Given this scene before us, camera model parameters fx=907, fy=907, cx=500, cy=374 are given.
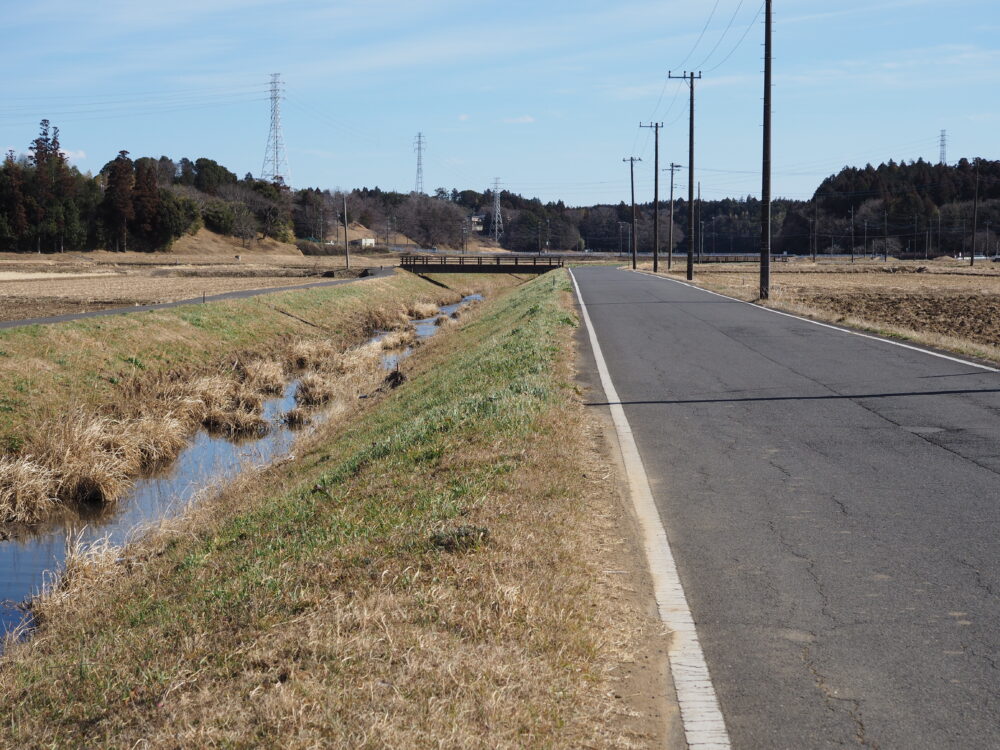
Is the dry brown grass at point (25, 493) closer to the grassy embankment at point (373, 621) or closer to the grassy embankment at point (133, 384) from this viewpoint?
the grassy embankment at point (133, 384)

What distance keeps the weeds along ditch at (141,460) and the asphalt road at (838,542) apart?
596cm

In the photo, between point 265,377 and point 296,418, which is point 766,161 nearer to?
point 265,377

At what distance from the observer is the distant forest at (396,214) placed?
88000 millimetres

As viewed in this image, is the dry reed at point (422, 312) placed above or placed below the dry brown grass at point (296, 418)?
above

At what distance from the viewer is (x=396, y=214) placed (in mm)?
171625

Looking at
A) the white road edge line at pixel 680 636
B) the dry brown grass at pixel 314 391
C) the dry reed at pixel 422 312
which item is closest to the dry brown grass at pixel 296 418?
the dry brown grass at pixel 314 391

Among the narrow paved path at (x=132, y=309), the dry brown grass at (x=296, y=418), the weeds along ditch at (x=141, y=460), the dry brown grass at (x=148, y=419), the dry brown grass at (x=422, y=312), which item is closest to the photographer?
the weeds along ditch at (x=141, y=460)

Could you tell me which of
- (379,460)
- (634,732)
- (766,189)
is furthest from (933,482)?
(766,189)

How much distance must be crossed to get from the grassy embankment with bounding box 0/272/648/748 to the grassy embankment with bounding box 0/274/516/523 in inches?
195

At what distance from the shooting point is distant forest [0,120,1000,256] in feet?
289

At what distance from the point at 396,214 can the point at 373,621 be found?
561 ft

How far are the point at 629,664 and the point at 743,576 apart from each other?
140 centimetres

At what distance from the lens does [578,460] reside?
8.12 m

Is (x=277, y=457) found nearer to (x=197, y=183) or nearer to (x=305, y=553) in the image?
(x=305, y=553)
